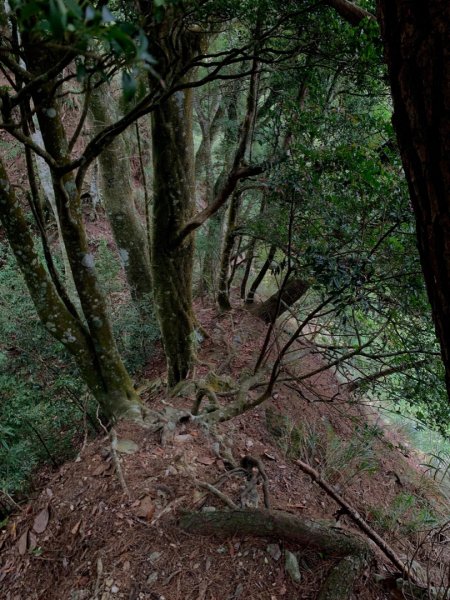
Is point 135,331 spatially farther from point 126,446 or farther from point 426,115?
point 426,115

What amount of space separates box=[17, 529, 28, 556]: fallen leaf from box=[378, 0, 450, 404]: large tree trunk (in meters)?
3.00

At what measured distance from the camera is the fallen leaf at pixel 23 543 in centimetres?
268

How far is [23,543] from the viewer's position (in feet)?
8.95

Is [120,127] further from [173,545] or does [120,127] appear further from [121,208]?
[121,208]

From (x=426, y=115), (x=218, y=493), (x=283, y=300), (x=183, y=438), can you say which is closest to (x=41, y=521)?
(x=183, y=438)

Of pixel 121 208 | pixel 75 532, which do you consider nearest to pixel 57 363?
pixel 121 208

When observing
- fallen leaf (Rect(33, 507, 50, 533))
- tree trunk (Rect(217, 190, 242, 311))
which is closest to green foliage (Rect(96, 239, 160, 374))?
tree trunk (Rect(217, 190, 242, 311))

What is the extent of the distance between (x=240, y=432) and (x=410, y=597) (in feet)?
7.45

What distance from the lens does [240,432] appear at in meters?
4.13

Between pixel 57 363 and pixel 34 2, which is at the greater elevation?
pixel 34 2

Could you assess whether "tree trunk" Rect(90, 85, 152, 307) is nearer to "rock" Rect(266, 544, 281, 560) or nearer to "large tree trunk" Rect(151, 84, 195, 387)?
"large tree trunk" Rect(151, 84, 195, 387)

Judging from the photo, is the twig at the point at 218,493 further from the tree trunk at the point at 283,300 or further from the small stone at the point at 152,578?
the tree trunk at the point at 283,300

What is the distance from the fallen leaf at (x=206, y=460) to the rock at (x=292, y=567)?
1.05m

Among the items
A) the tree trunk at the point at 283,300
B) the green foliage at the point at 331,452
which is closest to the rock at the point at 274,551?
the green foliage at the point at 331,452
